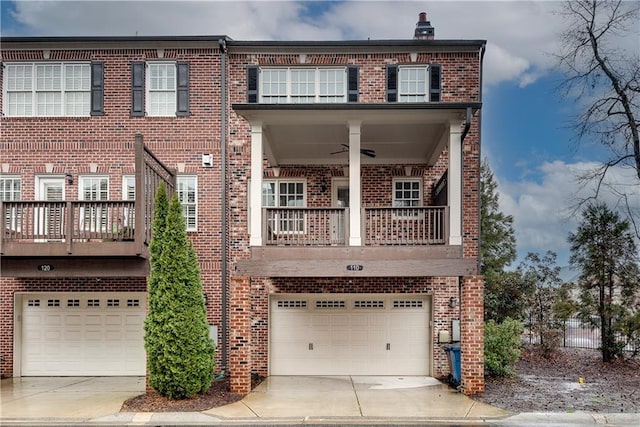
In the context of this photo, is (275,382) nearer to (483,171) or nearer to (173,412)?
(173,412)

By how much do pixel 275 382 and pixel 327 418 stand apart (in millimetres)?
3381

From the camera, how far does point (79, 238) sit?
10.7 m

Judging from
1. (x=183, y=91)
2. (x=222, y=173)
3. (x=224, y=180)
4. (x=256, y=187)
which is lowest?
(x=256, y=187)

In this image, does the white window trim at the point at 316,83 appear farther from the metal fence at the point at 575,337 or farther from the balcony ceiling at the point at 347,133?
the metal fence at the point at 575,337

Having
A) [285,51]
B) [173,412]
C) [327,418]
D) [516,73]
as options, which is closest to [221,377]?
[173,412]

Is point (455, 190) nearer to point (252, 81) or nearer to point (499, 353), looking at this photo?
point (499, 353)

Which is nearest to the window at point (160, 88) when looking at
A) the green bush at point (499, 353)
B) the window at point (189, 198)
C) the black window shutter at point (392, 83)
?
the window at point (189, 198)

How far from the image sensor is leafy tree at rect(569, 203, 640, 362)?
15078mm

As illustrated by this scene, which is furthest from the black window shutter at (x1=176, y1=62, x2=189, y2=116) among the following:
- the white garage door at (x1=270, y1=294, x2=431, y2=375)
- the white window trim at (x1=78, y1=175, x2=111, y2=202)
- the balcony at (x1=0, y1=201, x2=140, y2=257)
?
the white garage door at (x1=270, y1=294, x2=431, y2=375)

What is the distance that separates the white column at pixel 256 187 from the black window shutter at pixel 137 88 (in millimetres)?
4098

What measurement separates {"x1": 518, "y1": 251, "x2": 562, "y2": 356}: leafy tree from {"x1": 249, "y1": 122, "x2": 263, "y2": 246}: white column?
10344mm

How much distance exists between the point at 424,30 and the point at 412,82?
1.79m

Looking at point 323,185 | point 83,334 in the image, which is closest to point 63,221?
point 83,334

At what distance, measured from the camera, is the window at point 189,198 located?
1314 centimetres
